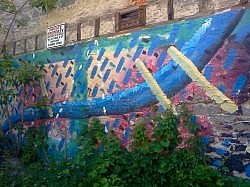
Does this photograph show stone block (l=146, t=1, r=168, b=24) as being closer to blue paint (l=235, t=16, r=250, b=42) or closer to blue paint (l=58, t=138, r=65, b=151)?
blue paint (l=235, t=16, r=250, b=42)

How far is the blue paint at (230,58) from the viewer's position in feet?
12.6

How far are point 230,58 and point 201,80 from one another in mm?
435

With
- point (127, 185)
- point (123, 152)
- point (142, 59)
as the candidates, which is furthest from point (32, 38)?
point (127, 185)

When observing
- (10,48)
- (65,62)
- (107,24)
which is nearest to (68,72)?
(65,62)

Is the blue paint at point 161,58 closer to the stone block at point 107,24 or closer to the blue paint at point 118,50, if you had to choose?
the blue paint at point 118,50

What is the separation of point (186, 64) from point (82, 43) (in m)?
2.08

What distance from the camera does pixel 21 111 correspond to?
682 cm

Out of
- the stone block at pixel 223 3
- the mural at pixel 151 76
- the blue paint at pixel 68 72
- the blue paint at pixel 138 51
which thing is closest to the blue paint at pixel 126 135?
the mural at pixel 151 76

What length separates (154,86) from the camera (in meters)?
4.56

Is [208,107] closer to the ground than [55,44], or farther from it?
closer to the ground

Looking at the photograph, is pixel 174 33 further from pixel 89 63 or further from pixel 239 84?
pixel 89 63

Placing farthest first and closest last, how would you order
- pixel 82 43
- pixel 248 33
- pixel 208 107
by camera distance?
pixel 82 43 → pixel 208 107 → pixel 248 33

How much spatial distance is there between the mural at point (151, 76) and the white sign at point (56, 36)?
5.5 inches

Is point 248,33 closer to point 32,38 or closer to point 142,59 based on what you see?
point 142,59
